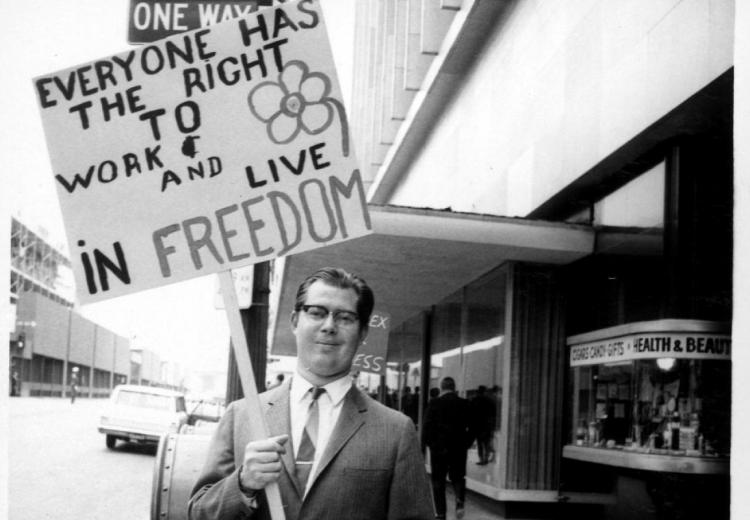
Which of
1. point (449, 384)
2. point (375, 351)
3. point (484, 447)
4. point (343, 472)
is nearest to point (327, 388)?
point (343, 472)

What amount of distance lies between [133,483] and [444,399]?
653cm

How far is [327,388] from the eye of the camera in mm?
2779

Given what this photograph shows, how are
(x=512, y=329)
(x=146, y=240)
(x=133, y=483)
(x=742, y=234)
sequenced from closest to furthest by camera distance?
1. (x=146, y=240)
2. (x=742, y=234)
3. (x=512, y=329)
4. (x=133, y=483)

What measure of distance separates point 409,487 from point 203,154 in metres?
1.24

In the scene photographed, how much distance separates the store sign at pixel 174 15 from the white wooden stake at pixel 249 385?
3.08m

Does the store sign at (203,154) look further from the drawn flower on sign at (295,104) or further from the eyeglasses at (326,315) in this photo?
the eyeglasses at (326,315)

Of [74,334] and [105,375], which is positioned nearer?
[74,334]

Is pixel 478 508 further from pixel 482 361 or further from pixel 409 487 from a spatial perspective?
pixel 409 487

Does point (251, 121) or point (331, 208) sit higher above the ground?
point (251, 121)

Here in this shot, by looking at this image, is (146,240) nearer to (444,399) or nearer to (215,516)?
(215,516)

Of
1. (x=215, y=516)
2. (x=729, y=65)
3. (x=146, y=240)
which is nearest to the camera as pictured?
(x=215, y=516)

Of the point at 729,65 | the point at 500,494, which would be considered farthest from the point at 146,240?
the point at 500,494

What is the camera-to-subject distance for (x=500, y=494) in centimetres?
1198

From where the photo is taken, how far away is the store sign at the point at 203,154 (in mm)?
2928
